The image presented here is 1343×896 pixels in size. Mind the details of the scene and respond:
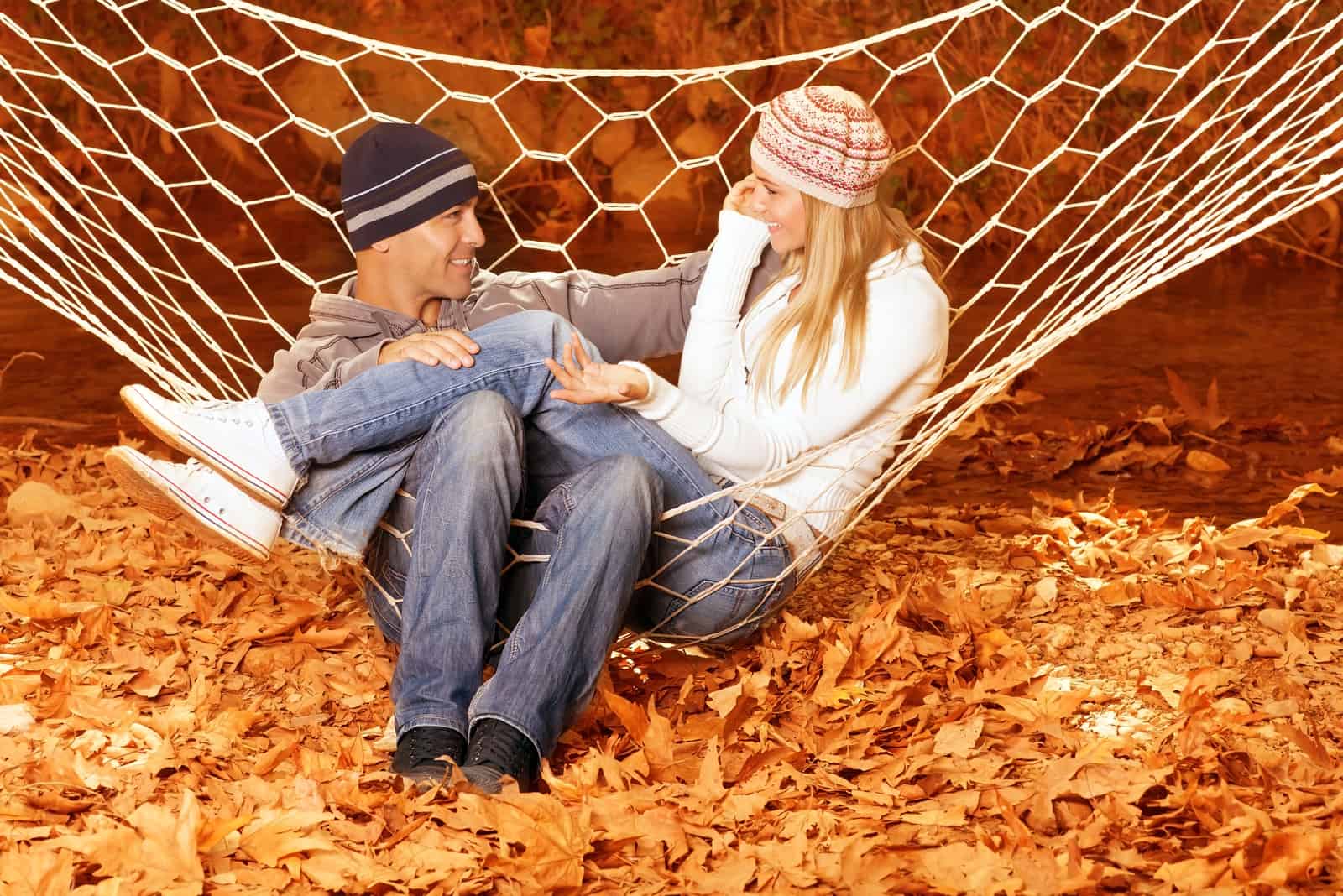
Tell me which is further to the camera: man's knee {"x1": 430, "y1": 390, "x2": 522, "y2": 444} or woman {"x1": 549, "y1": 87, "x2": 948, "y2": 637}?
woman {"x1": 549, "y1": 87, "x2": 948, "y2": 637}

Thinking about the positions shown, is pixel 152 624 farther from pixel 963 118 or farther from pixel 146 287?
pixel 963 118

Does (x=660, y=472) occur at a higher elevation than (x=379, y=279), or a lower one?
lower

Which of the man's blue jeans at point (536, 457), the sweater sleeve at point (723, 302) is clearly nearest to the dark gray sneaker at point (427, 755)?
the man's blue jeans at point (536, 457)

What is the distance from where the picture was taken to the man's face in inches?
74.5

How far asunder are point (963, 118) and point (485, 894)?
4.76 metres

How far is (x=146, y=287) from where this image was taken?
188 inches

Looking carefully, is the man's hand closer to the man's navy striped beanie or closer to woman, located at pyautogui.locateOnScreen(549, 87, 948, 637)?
woman, located at pyautogui.locateOnScreen(549, 87, 948, 637)

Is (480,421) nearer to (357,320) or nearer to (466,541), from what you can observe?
(466,541)

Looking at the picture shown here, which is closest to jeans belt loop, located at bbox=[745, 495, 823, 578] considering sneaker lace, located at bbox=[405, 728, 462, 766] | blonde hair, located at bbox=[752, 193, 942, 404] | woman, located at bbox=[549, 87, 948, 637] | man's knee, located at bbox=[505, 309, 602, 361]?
woman, located at bbox=[549, 87, 948, 637]

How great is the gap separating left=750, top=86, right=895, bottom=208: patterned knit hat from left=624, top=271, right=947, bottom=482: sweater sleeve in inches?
4.8

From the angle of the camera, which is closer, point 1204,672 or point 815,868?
point 815,868

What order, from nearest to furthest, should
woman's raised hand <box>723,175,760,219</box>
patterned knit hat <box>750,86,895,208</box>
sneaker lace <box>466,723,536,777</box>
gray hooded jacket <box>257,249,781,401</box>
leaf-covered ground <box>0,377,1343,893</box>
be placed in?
leaf-covered ground <box>0,377,1343,893</box>, sneaker lace <box>466,723,536,777</box>, patterned knit hat <box>750,86,895,208</box>, woman's raised hand <box>723,175,760,219</box>, gray hooded jacket <box>257,249,781,401</box>

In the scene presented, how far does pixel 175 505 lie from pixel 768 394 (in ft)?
2.16

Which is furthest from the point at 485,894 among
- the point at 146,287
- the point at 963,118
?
the point at 963,118
